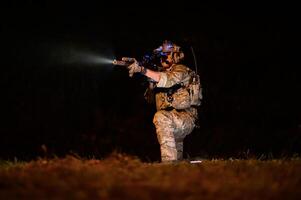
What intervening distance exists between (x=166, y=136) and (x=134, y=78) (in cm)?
589

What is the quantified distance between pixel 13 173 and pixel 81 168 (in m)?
0.64

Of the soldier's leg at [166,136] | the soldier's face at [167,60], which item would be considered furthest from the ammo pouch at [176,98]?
the soldier's face at [167,60]

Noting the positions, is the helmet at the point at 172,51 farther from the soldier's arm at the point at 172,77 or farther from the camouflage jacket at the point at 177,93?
the soldier's arm at the point at 172,77

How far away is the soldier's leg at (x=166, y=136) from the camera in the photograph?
8555 millimetres

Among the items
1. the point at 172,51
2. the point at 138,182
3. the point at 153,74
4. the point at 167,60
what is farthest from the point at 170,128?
the point at 138,182

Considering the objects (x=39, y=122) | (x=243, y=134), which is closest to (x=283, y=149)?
(x=243, y=134)

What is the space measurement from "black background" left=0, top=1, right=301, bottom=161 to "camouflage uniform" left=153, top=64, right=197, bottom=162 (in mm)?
3809

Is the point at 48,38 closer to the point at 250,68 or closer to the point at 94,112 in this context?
the point at 94,112

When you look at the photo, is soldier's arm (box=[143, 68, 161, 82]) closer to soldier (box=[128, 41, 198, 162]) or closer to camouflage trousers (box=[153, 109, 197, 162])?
soldier (box=[128, 41, 198, 162])

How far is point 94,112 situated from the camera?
13.7 m

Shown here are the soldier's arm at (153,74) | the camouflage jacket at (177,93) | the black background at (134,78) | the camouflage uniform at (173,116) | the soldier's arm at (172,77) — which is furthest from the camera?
the black background at (134,78)

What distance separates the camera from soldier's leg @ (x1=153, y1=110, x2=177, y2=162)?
337 inches

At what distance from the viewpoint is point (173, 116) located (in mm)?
8734

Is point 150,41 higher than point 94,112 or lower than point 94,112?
higher
